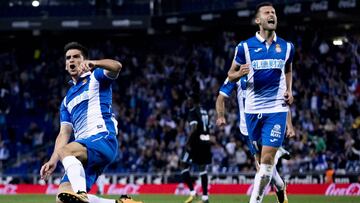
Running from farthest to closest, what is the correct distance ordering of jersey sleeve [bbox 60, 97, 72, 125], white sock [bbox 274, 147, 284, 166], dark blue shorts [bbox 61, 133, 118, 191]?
white sock [bbox 274, 147, 284, 166], jersey sleeve [bbox 60, 97, 72, 125], dark blue shorts [bbox 61, 133, 118, 191]

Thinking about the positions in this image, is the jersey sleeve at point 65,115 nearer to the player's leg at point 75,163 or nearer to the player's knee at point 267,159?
the player's leg at point 75,163

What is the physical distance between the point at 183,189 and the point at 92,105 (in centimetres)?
1647

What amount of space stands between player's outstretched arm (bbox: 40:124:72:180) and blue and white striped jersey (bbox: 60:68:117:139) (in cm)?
22

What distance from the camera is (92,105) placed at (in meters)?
9.84

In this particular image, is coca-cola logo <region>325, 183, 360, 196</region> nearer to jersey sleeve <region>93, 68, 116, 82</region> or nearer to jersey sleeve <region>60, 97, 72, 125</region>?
jersey sleeve <region>60, 97, 72, 125</region>

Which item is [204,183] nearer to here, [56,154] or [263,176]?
[263,176]

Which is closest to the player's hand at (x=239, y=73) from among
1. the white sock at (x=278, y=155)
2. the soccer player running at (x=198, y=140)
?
the white sock at (x=278, y=155)

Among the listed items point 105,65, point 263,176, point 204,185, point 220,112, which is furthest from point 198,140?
point 105,65

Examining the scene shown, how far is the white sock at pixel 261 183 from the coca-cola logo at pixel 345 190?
12.5 m

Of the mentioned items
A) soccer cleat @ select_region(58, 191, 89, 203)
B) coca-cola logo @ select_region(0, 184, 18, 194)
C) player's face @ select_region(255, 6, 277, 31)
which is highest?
player's face @ select_region(255, 6, 277, 31)

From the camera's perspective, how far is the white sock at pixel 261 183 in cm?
1102

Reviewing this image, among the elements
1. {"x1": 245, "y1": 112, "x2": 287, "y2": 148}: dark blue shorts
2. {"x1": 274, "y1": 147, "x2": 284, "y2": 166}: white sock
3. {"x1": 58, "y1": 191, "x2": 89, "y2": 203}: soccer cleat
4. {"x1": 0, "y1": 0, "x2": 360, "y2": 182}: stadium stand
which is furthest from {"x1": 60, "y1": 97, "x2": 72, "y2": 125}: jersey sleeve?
{"x1": 0, "y1": 0, "x2": 360, "y2": 182}: stadium stand

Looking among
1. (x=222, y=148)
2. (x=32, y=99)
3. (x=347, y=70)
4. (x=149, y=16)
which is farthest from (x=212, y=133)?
(x=32, y=99)

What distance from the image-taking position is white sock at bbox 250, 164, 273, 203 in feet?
36.2
